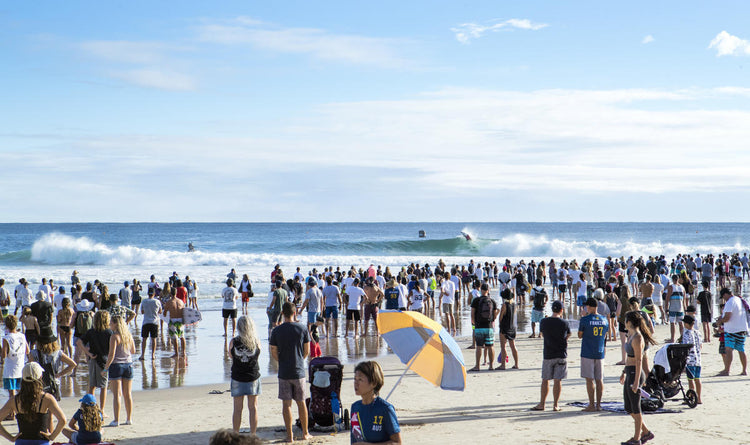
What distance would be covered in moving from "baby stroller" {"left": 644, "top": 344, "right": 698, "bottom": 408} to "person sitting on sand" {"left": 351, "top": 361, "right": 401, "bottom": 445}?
604cm

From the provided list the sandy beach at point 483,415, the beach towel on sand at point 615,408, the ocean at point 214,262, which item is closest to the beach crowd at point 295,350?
the beach towel on sand at point 615,408

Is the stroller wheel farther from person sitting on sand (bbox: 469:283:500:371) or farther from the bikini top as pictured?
the bikini top

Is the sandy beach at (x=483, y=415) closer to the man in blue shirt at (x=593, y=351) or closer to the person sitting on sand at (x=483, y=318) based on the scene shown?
the man in blue shirt at (x=593, y=351)

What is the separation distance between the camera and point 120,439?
7.48 m

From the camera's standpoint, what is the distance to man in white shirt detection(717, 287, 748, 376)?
10.6 metres

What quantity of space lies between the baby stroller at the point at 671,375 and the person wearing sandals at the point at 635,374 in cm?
174

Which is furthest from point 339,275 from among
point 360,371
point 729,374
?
point 360,371

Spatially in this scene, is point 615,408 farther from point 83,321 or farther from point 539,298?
point 83,321

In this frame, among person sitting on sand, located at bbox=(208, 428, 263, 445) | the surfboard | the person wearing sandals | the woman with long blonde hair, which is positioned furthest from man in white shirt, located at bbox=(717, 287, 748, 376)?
person sitting on sand, located at bbox=(208, 428, 263, 445)

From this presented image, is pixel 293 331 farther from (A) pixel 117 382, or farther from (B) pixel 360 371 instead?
(B) pixel 360 371

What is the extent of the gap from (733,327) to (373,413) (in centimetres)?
895

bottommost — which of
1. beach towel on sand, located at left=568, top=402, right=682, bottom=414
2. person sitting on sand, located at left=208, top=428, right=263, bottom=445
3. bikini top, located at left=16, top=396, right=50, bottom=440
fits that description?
beach towel on sand, located at left=568, top=402, right=682, bottom=414

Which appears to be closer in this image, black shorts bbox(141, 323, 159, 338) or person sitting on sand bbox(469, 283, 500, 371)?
person sitting on sand bbox(469, 283, 500, 371)

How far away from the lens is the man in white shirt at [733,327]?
10.6m
